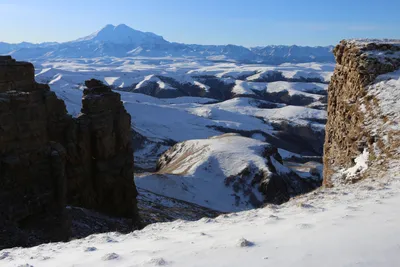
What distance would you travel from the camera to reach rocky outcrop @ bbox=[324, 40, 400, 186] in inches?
606

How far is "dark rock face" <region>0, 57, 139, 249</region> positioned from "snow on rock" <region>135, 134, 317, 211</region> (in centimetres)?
1404

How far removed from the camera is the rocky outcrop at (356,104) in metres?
15.4

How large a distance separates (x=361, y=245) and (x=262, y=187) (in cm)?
3949

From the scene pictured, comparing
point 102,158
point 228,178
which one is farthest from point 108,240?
point 228,178

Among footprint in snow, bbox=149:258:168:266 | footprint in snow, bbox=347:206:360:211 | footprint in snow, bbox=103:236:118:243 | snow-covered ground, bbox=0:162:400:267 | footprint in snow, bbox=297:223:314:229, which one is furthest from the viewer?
footprint in snow, bbox=103:236:118:243

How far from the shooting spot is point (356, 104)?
17.4m

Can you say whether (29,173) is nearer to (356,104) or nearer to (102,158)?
(102,158)

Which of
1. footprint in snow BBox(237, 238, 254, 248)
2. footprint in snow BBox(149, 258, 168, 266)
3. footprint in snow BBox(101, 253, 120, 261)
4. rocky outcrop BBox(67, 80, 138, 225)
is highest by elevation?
footprint in snow BBox(237, 238, 254, 248)

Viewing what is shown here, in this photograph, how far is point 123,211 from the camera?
29.3 m

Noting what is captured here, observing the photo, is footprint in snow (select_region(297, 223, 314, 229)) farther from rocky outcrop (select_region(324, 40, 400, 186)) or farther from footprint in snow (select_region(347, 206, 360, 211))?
rocky outcrop (select_region(324, 40, 400, 186))

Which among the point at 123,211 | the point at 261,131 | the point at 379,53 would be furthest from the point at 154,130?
the point at 379,53

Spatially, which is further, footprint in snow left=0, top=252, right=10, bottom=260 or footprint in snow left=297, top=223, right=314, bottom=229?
footprint in snow left=0, top=252, right=10, bottom=260

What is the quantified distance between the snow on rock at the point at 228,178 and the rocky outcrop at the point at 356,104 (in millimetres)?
23413

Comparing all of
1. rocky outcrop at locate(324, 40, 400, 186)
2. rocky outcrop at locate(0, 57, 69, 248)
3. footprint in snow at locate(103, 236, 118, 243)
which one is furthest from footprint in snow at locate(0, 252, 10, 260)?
rocky outcrop at locate(324, 40, 400, 186)
